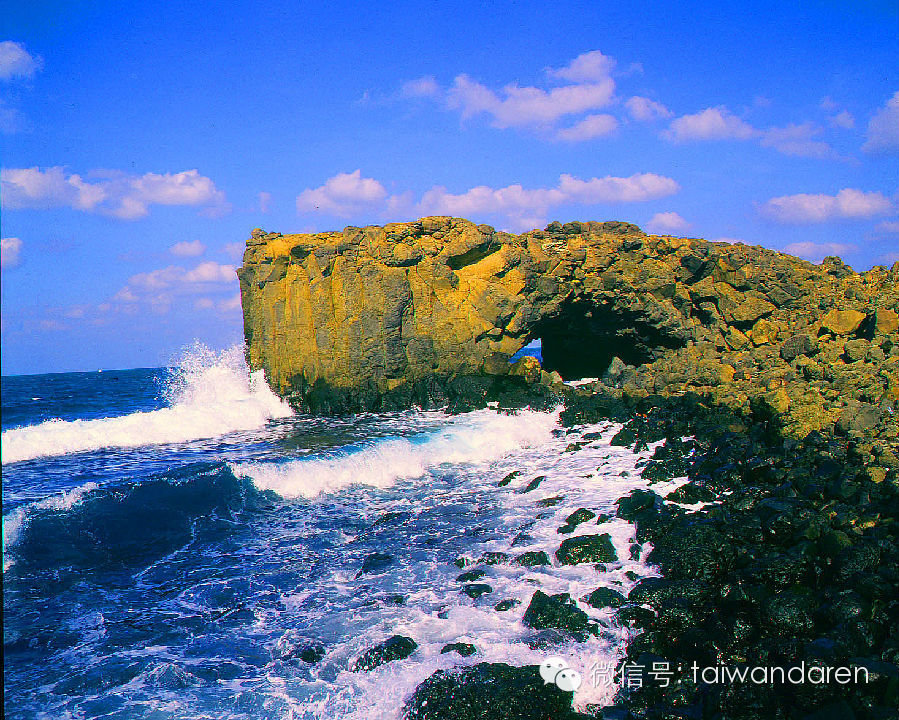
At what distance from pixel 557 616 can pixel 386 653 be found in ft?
6.33

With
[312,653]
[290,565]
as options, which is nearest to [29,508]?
[290,565]

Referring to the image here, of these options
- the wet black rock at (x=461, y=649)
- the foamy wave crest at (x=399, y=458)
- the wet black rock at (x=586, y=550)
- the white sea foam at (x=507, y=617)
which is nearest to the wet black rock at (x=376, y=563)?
the white sea foam at (x=507, y=617)

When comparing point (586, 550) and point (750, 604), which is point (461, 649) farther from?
point (750, 604)

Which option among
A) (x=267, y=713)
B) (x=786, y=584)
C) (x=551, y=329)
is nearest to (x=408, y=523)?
(x=267, y=713)

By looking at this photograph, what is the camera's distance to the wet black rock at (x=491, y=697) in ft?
17.1

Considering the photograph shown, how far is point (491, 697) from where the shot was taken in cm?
532

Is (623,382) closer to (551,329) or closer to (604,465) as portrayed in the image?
(551,329)

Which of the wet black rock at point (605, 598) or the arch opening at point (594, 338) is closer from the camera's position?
the wet black rock at point (605, 598)

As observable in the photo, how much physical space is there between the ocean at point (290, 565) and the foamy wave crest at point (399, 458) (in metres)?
0.06

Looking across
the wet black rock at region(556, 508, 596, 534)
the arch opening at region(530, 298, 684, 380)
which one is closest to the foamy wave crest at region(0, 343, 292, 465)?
the arch opening at region(530, 298, 684, 380)

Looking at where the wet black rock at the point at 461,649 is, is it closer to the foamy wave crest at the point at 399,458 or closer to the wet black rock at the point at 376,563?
the wet black rock at the point at 376,563

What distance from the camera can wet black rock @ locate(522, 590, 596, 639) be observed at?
6.27m

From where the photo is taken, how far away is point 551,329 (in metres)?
25.0

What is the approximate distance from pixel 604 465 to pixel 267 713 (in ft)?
26.8
